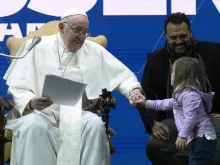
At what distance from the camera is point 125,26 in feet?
20.4

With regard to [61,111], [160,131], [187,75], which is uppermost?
[187,75]

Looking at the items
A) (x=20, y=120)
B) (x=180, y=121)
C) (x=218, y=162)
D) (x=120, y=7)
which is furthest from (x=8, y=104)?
(x=120, y=7)

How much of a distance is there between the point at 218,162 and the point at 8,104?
148cm

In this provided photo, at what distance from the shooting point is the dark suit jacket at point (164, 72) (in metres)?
5.05

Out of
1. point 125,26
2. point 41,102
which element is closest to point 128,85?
point 41,102

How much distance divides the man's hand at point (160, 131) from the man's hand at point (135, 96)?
10.8 inches

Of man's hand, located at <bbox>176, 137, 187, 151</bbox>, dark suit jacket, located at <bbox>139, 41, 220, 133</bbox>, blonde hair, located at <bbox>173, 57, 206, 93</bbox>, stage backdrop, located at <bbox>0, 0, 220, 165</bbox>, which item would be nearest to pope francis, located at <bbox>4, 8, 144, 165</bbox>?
dark suit jacket, located at <bbox>139, 41, 220, 133</bbox>

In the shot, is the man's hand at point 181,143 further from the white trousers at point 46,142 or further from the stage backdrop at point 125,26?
the stage backdrop at point 125,26

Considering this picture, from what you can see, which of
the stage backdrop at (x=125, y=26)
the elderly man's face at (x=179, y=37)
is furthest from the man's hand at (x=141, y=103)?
the stage backdrop at (x=125, y=26)

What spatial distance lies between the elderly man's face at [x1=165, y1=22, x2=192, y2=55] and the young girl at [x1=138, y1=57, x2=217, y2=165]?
391mm

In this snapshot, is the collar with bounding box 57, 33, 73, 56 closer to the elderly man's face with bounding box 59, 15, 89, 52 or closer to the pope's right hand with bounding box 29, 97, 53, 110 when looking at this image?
the elderly man's face with bounding box 59, 15, 89, 52

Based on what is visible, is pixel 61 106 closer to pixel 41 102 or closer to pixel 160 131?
pixel 41 102

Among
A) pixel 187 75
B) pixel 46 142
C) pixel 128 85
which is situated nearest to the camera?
pixel 46 142

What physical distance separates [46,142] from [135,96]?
2.33ft
